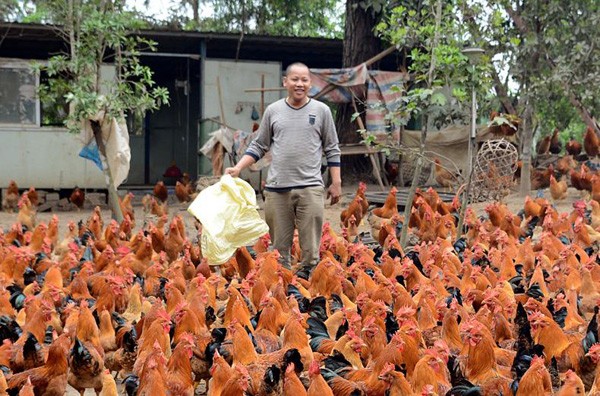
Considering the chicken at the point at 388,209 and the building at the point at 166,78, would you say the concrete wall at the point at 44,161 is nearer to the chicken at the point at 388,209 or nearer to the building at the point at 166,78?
the building at the point at 166,78

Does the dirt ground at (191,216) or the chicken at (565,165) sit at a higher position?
the chicken at (565,165)

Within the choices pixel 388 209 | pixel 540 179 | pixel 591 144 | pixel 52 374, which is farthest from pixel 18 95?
pixel 591 144

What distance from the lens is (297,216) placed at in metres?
7.48

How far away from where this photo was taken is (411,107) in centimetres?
945

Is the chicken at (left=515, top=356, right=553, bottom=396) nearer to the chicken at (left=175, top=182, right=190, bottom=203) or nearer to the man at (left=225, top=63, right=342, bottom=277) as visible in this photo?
the man at (left=225, top=63, right=342, bottom=277)

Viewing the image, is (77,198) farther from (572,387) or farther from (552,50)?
(572,387)

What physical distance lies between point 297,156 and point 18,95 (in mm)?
10921

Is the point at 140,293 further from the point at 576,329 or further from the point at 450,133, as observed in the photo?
the point at 450,133

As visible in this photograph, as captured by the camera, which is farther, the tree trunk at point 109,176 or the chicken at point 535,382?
the tree trunk at point 109,176

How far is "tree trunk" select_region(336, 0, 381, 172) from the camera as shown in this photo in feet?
56.3

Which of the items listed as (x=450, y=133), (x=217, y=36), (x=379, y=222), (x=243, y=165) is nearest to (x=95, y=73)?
(x=217, y=36)

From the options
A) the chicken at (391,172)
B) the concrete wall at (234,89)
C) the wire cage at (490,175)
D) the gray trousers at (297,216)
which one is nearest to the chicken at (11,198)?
the concrete wall at (234,89)

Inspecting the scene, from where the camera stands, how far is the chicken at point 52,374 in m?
5.33

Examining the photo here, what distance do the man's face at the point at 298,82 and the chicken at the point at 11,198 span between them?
9.70 metres
